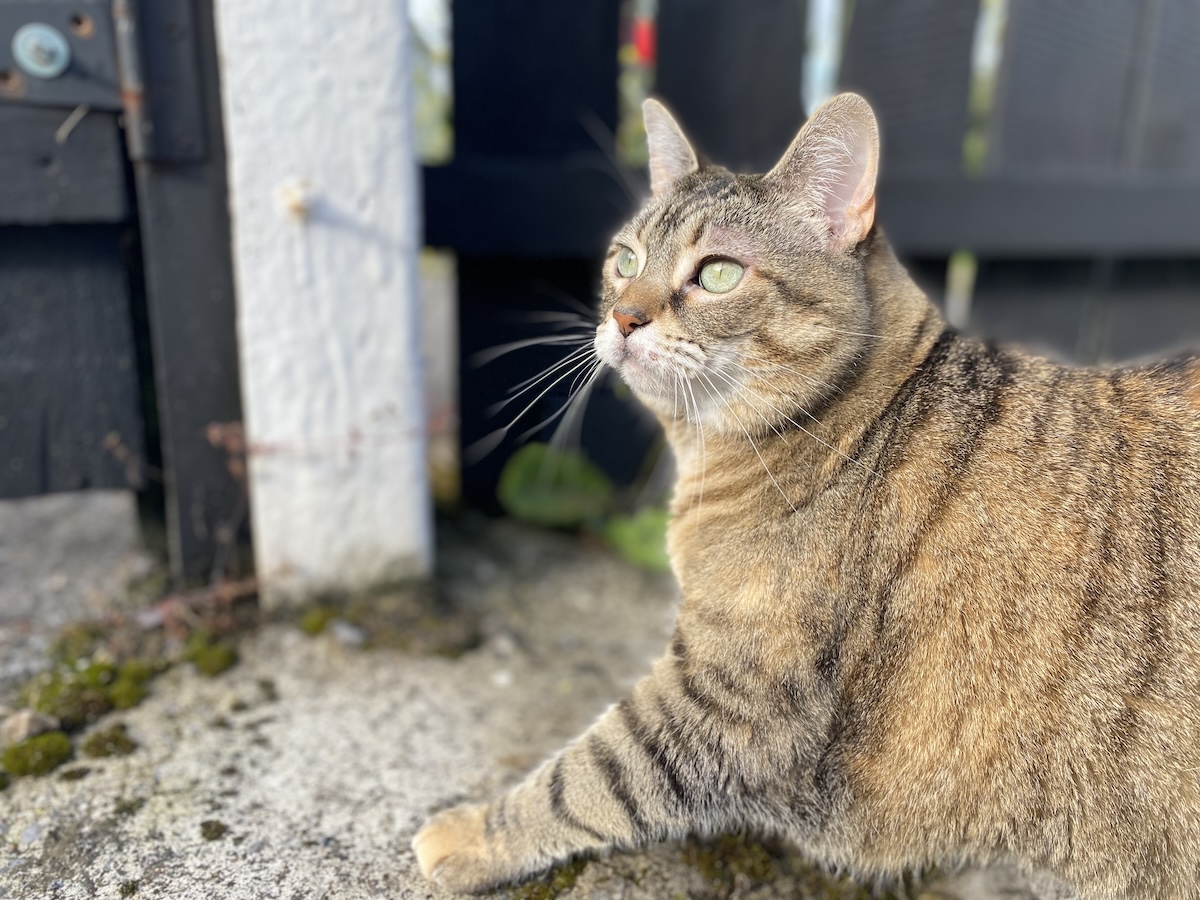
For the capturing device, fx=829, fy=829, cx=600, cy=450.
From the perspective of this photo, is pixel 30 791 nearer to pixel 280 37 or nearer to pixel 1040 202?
pixel 280 37

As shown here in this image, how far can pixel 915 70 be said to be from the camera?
345 centimetres

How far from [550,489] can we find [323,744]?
55.4 inches

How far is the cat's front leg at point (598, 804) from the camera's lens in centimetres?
163

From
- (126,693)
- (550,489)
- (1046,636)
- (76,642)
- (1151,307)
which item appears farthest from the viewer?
(1151,307)

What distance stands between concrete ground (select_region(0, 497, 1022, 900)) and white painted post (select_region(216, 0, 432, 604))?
32cm

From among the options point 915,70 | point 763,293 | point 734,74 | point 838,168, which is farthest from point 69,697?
point 915,70

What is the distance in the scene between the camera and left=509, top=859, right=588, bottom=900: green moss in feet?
5.57

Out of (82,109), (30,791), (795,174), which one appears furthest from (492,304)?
(30,791)

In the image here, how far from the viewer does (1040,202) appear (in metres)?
3.74

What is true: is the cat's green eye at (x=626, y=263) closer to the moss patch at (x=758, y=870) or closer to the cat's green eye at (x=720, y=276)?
the cat's green eye at (x=720, y=276)

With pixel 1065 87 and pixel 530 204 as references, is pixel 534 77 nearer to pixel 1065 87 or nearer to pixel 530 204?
pixel 530 204

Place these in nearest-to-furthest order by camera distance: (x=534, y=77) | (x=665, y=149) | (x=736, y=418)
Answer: (x=736, y=418) → (x=665, y=149) → (x=534, y=77)

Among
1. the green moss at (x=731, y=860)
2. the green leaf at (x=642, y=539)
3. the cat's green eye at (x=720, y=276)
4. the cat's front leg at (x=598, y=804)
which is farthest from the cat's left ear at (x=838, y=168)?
the green leaf at (x=642, y=539)

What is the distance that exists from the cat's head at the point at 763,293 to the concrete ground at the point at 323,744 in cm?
103
